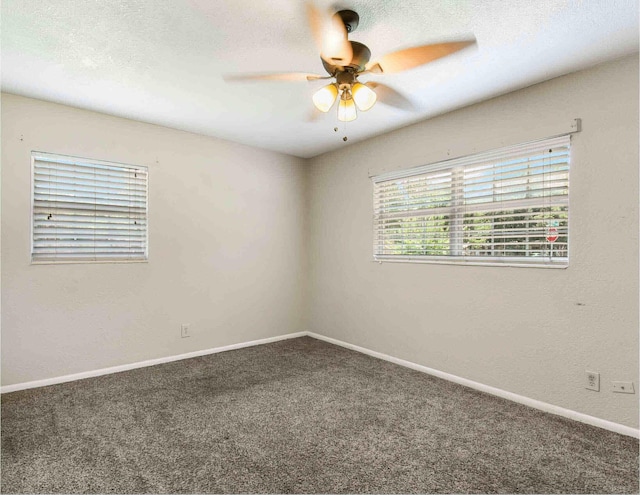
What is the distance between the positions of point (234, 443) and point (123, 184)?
100 inches

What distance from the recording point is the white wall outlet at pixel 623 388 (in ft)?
7.29

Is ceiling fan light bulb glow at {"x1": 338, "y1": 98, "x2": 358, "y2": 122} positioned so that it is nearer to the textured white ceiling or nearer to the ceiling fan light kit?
the ceiling fan light kit

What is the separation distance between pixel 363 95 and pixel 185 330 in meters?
2.93

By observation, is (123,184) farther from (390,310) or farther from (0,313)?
(390,310)

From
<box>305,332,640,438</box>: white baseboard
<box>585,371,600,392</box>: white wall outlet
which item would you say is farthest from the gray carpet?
<box>585,371,600,392</box>: white wall outlet

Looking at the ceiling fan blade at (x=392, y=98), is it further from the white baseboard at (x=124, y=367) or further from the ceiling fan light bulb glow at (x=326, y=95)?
the white baseboard at (x=124, y=367)

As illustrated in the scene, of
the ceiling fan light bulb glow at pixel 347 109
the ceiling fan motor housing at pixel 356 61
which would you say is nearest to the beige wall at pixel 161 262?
the ceiling fan light bulb glow at pixel 347 109

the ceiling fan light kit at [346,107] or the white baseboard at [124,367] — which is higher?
the ceiling fan light kit at [346,107]

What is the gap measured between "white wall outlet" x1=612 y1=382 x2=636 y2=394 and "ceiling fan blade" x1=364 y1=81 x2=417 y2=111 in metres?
2.40

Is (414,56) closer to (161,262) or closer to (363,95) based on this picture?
(363,95)

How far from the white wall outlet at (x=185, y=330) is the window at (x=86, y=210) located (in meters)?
0.80

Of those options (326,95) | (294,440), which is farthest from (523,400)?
(326,95)

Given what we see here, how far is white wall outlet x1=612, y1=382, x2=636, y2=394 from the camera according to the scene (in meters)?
2.22

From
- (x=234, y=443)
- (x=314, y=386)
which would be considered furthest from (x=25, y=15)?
(x=314, y=386)
